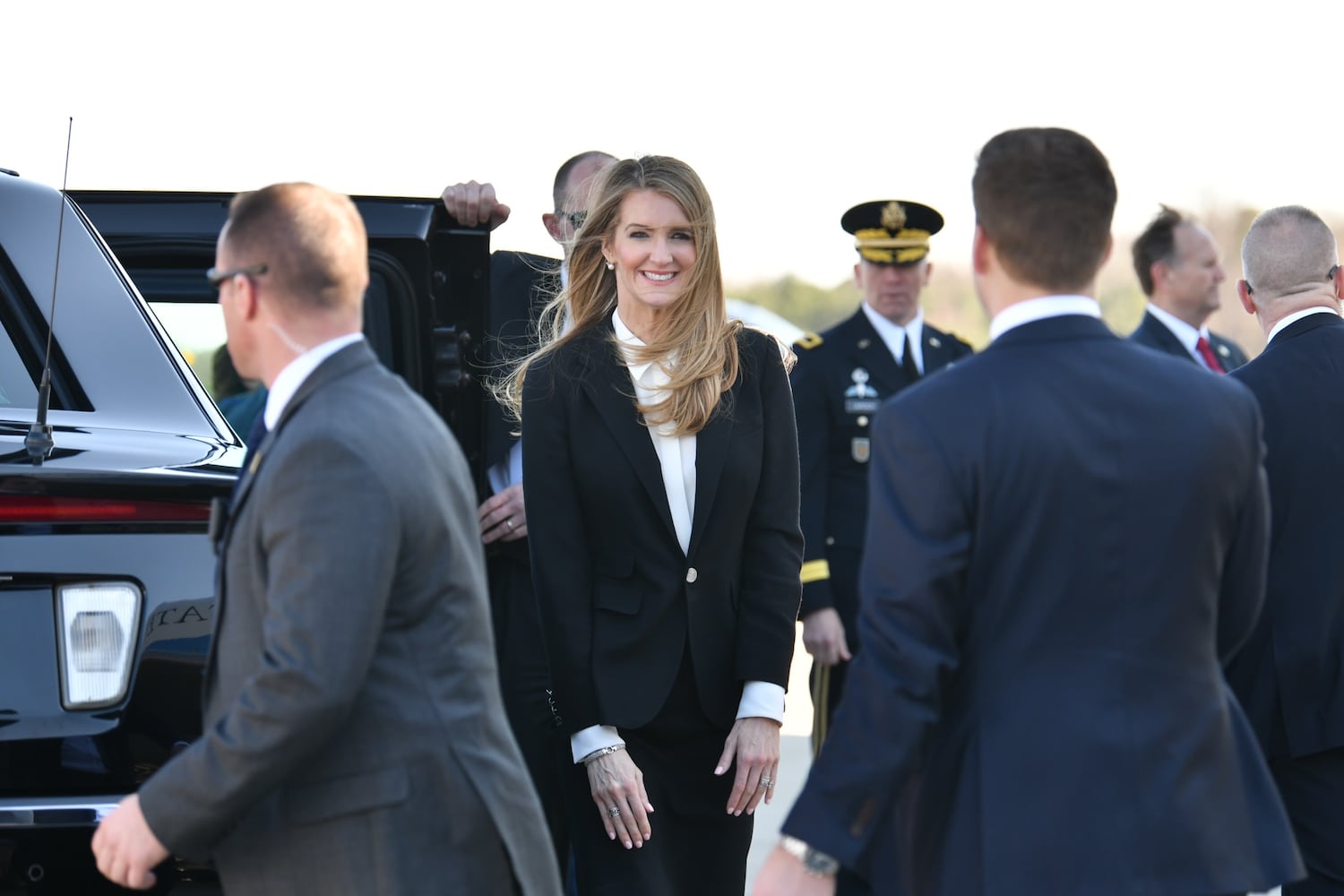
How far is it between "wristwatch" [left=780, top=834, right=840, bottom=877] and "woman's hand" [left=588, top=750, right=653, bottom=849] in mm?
1007

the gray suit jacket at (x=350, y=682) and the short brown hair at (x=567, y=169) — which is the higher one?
the short brown hair at (x=567, y=169)

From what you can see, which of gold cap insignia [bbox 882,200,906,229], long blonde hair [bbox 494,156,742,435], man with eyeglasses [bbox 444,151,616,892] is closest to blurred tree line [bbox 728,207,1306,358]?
gold cap insignia [bbox 882,200,906,229]

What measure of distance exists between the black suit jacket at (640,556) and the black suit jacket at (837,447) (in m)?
2.37

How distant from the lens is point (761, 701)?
11.0 ft

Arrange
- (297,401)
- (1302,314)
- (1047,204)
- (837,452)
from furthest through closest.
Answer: (837,452)
(1302,314)
(1047,204)
(297,401)

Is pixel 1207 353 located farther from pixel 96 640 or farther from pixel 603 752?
pixel 96 640

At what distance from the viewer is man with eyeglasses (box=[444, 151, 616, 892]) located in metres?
3.96

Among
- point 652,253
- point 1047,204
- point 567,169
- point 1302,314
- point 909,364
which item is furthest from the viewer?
point 909,364

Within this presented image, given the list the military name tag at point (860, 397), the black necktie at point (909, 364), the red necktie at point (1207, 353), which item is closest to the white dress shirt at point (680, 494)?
the military name tag at point (860, 397)

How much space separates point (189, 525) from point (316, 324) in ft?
1.92

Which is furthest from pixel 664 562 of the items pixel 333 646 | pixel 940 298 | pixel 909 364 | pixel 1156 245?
pixel 940 298

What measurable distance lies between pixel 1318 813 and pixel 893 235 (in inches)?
120

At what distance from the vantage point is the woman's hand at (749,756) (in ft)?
11.0

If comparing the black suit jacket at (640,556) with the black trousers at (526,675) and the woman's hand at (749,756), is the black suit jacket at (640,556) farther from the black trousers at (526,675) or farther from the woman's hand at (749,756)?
the black trousers at (526,675)
